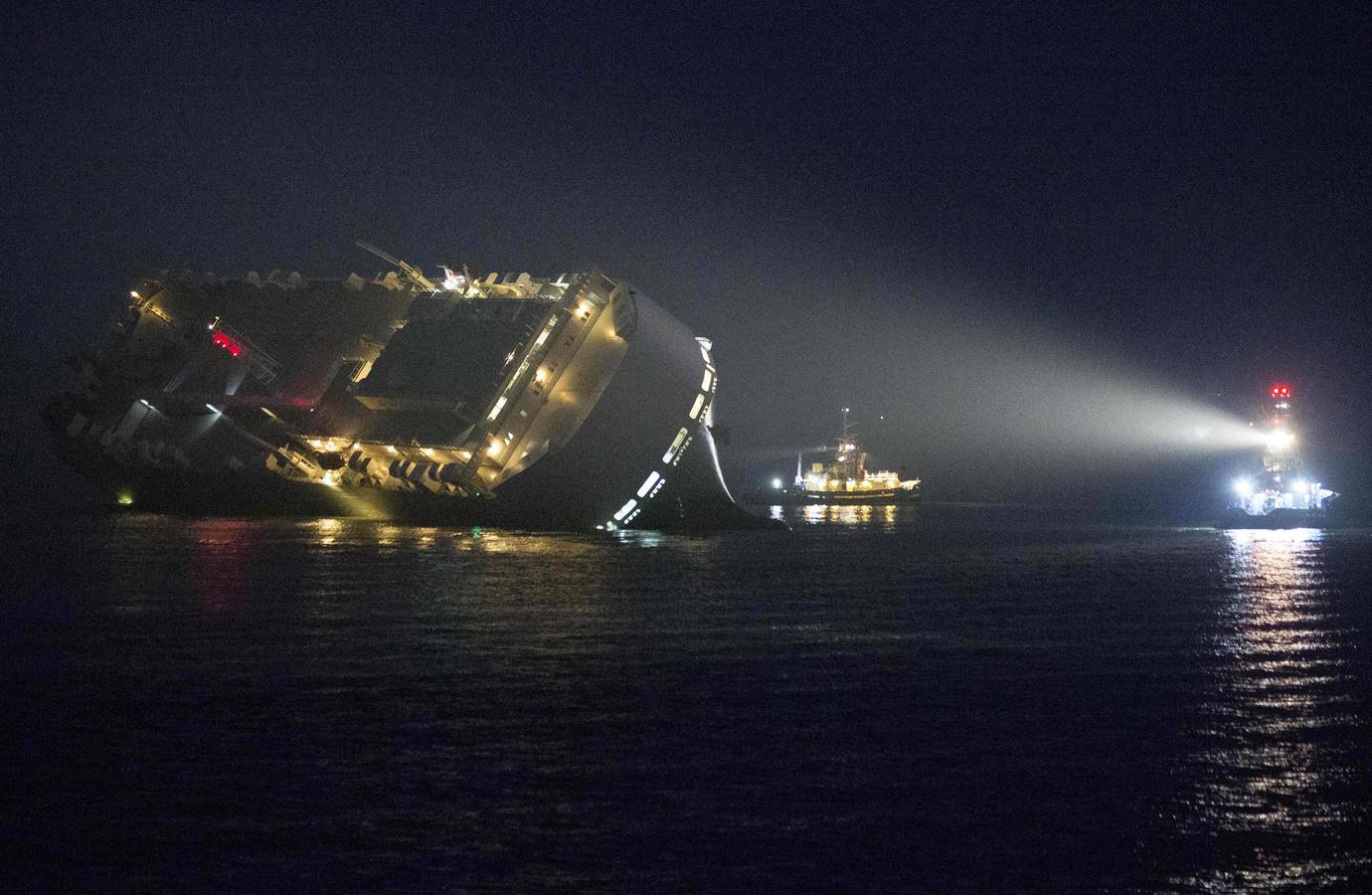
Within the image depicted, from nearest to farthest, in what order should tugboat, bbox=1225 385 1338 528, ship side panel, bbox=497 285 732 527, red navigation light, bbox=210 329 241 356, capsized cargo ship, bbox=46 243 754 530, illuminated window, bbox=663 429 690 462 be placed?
ship side panel, bbox=497 285 732 527, capsized cargo ship, bbox=46 243 754 530, illuminated window, bbox=663 429 690 462, red navigation light, bbox=210 329 241 356, tugboat, bbox=1225 385 1338 528

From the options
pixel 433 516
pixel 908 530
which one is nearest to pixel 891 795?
pixel 433 516

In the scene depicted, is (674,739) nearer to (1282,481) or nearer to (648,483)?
(648,483)

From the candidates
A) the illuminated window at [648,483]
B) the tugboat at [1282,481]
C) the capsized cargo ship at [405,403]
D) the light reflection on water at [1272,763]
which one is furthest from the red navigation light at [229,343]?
the tugboat at [1282,481]

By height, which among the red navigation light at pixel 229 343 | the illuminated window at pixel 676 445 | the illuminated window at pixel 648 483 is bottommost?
the illuminated window at pixel 648 483

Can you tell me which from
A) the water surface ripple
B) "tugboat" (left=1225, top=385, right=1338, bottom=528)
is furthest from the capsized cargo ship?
"tugboat" (left=1225, top=385, right=1338, bottom=528)

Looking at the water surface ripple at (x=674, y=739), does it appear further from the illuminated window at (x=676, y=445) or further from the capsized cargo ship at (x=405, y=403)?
the illuminated window at (x=676, y=445)

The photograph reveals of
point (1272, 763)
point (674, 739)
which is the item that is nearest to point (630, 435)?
point (674, 739)

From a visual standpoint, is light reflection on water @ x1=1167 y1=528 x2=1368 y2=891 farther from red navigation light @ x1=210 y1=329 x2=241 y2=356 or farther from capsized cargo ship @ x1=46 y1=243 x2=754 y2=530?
red navigation light @ x1=210 y1=329 x2=241 y2=356
